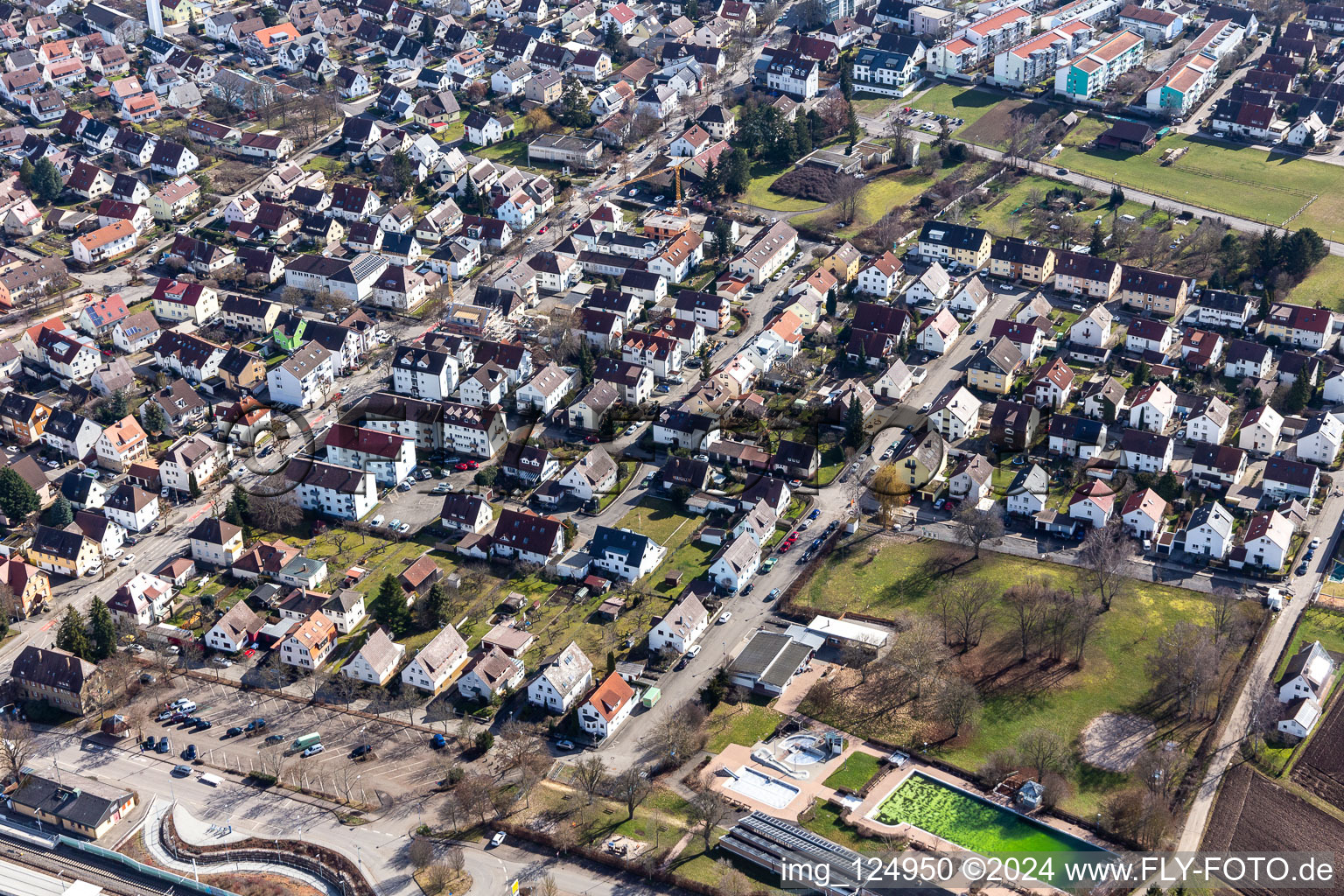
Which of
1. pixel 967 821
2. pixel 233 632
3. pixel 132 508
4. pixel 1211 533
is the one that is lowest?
pixel 967 821

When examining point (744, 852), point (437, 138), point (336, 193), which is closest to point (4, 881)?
point (744, 852)

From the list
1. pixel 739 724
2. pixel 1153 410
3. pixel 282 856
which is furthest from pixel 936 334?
pixel 282 856

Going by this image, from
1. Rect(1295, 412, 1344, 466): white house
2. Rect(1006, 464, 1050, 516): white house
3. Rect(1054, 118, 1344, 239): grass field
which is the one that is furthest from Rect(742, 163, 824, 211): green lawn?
Rect(1295, 412, 1344, 466): white house

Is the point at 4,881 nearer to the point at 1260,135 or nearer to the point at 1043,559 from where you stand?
the point at 1043,559

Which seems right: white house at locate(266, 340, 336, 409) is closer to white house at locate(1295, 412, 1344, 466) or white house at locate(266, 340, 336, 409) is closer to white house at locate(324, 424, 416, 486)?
white house at locate(324, 424, 416, 486)

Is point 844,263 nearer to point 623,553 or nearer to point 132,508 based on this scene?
point 623,553

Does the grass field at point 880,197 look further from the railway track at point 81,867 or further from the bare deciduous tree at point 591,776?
the railway track at point 81,867
